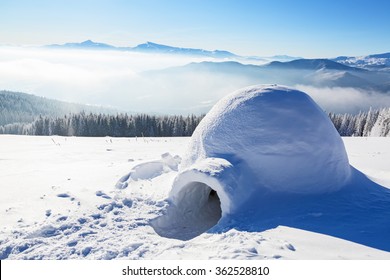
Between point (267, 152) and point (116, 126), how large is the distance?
45.1 m

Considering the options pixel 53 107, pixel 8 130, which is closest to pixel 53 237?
pixel 8 130

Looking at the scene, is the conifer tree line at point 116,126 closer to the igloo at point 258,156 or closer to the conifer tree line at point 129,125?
the conifer tree line at point 129,125

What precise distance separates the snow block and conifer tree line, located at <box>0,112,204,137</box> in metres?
41.9

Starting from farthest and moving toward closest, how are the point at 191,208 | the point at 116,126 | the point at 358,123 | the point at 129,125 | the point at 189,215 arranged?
the point at 358,123
the point at 129,125
the point at 116,126
the point at 191,208
the point at 189,215

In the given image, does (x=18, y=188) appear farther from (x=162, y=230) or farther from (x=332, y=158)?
(x=332, y=158)

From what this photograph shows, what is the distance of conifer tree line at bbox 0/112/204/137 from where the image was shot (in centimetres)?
5025

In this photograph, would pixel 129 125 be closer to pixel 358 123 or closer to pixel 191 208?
pixel 358 123

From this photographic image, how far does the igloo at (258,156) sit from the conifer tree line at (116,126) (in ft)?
137

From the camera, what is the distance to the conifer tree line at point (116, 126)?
50250mm

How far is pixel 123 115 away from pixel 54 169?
4130 cm

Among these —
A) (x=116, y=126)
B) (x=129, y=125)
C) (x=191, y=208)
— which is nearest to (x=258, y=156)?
(x=191, y=208)

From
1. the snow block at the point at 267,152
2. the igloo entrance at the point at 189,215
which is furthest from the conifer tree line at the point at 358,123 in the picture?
the igloo entrance at the point at 189,215

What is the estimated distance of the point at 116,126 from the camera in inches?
1969

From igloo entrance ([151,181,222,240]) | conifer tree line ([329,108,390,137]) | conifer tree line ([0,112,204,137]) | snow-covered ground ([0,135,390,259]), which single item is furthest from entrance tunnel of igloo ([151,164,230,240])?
conifer tree line ([329,108,390,137])
